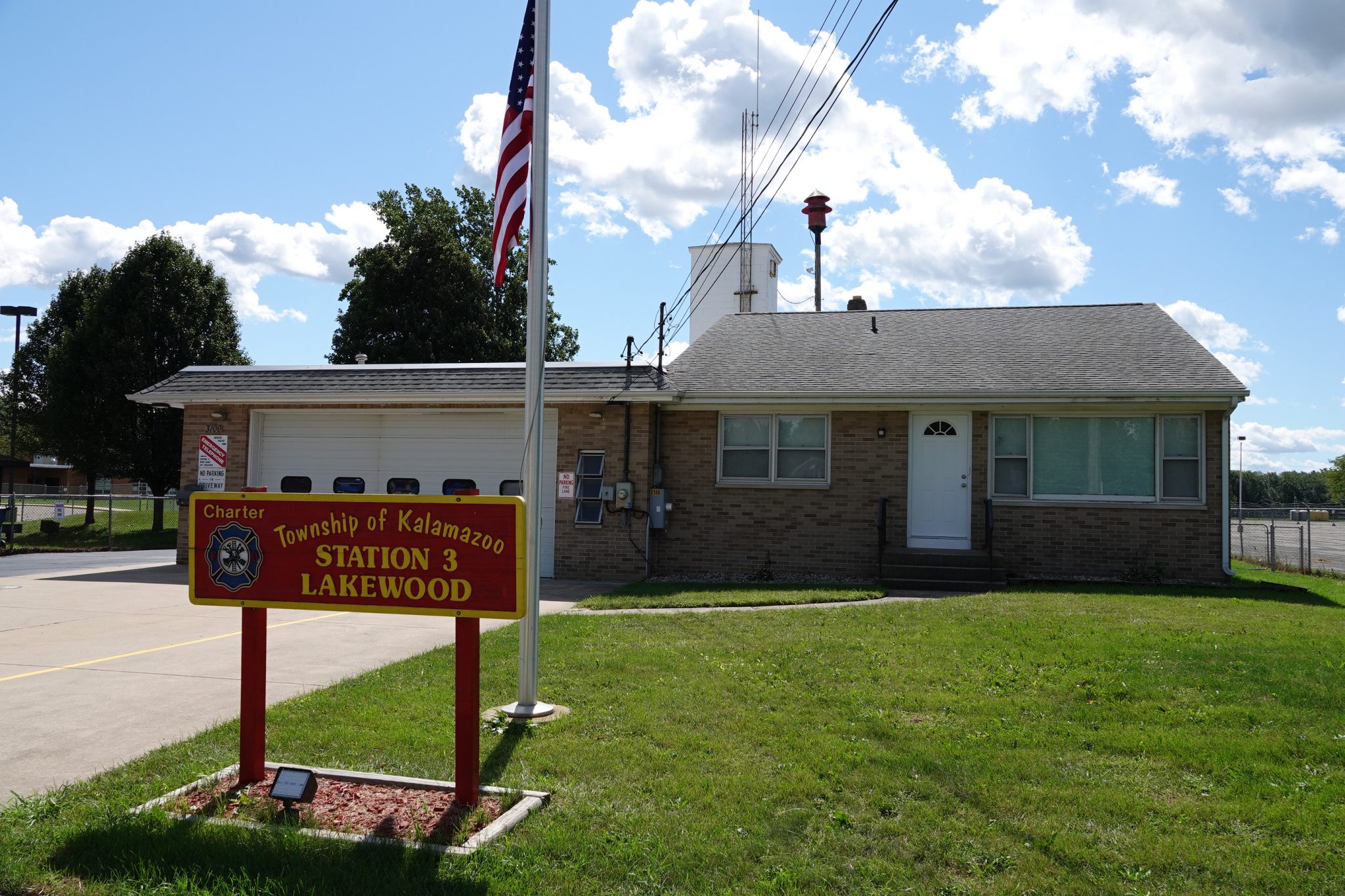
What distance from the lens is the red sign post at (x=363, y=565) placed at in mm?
4609

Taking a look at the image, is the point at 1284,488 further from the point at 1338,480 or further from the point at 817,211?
the point at 817,211

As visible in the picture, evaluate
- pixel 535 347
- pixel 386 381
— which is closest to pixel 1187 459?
pixel 535 347

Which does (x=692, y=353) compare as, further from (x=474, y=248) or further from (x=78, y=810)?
(x=474, y=248)

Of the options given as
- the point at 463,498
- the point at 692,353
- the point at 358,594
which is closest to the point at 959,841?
the point at 463,498

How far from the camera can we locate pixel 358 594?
4820 millimetres

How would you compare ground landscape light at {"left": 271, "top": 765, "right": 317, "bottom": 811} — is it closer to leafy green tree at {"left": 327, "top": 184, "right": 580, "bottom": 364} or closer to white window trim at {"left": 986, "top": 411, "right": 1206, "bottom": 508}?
white window trim at {"left": 986, "top": 411, "right": 1206, "bottom": 508}

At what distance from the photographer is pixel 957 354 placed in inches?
636

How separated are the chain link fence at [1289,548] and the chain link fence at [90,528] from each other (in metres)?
22.7

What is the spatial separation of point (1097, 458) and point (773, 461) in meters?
4.83

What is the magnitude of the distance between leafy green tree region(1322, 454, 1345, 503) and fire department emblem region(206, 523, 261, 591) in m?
104

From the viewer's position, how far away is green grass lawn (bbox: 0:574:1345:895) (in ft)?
12.6

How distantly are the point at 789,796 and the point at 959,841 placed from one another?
2.79 feet

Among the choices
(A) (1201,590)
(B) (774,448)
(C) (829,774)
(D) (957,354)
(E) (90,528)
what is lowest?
(E) (90,528)

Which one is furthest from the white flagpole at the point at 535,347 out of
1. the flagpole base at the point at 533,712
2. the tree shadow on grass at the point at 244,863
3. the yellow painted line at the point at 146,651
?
the tree shadow on grass at the point at 244,863
